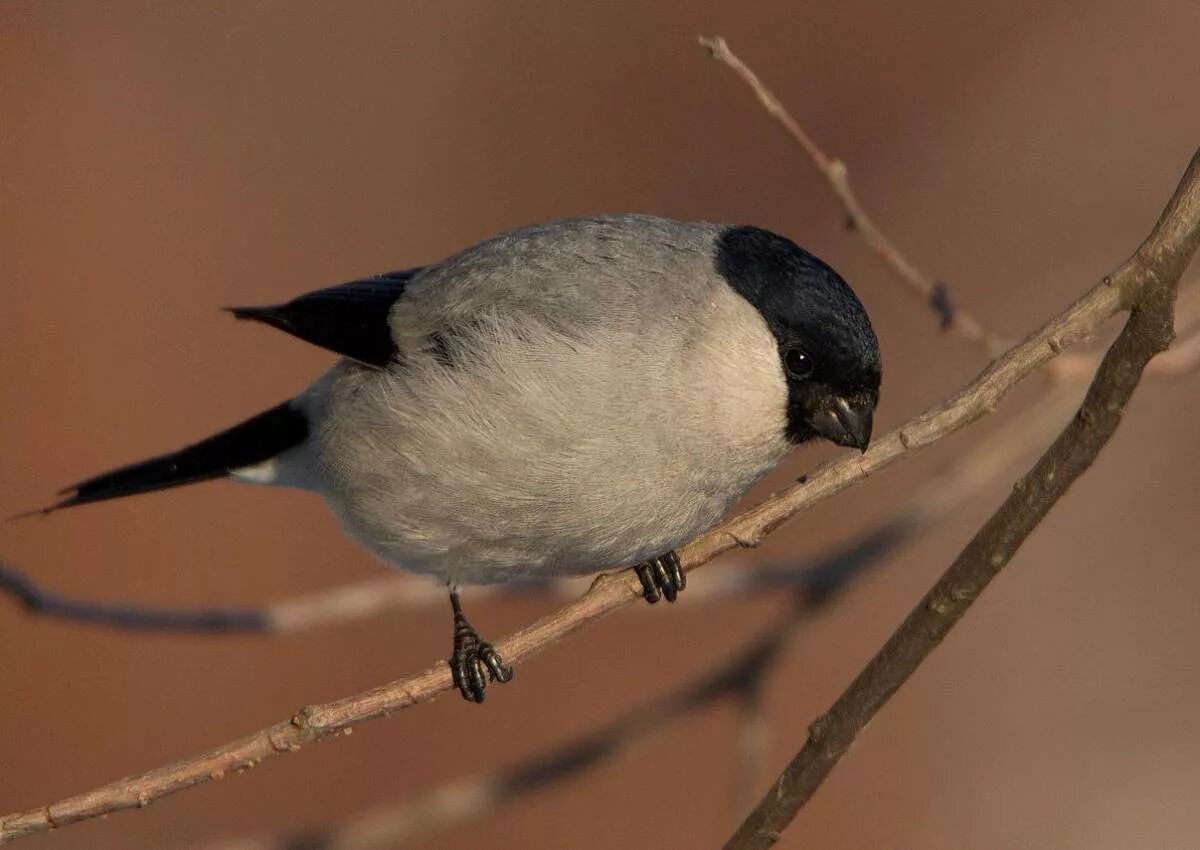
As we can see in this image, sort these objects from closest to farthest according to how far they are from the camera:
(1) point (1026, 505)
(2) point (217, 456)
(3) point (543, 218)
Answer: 1. (1) point (1026, 505)
2. (2) point (217, 456)
3. (3) point (543, 218)

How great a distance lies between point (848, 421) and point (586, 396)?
603mm

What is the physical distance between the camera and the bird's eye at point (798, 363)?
10.2 feet

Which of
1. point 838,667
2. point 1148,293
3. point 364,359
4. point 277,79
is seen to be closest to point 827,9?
point 277,79

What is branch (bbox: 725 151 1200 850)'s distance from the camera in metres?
2.33

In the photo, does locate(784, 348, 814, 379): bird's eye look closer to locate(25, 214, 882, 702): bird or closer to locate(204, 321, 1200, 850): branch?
locate(25, 214, 882, 702): bird

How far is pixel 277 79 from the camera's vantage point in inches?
279

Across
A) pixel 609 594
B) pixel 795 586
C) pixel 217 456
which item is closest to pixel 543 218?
pixel 217 456

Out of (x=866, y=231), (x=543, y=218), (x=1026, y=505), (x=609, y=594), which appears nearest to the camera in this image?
(x=1026, y=505)

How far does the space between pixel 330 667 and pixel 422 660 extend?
1.29 feet

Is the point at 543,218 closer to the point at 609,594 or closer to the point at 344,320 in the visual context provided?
the point at 344,320

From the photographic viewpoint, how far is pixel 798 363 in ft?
10.2

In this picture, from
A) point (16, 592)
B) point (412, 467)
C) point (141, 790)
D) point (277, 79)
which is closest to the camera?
point (141, 790)

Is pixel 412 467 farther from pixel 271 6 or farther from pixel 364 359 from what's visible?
pixel 271 6

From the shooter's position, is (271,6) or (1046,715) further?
(271,6)
